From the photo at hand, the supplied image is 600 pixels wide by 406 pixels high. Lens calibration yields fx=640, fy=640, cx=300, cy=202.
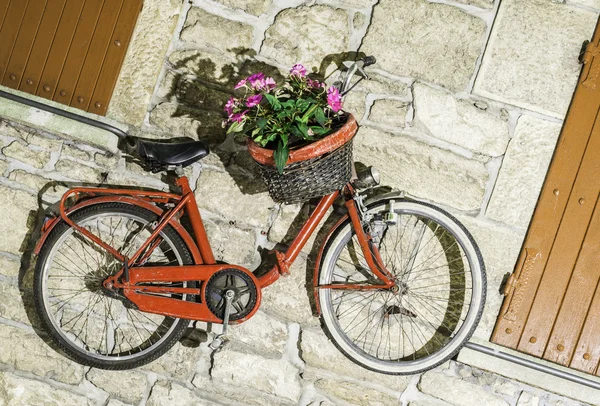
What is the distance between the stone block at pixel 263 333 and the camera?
3.72 metres

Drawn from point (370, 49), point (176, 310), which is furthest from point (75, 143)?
point (370, 49)

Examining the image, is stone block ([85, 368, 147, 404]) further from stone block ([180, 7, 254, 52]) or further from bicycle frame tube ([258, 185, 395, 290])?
stone block ([180, 7, 254, 52])

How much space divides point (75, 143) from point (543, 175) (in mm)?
2676

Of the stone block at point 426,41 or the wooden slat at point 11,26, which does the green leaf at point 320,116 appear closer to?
the stone block at point 426,41

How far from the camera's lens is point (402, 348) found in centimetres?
365

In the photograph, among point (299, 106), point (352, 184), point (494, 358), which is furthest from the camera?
point (494, 358)

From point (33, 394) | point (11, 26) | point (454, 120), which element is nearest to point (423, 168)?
point (454, 120)

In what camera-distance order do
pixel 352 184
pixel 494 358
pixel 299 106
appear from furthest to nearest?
pixel 494 358
pixel 352 184
pixel 299 106

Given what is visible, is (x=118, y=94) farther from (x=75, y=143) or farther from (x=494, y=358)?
(x=494, y=358)

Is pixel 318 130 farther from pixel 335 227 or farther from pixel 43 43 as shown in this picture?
pixel 43 43

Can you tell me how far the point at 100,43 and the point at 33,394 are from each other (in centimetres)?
212

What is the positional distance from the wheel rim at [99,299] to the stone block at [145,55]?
2.21 feet

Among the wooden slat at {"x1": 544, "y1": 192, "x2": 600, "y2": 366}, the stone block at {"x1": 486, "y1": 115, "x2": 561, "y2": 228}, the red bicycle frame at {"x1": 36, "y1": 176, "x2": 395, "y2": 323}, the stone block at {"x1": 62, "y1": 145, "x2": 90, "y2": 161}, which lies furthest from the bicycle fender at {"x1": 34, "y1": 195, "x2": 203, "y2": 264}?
the wooden slat at {"x1": 544, "y1": 192, "x2": 600, "y2": 366}

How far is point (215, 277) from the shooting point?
3477mm
